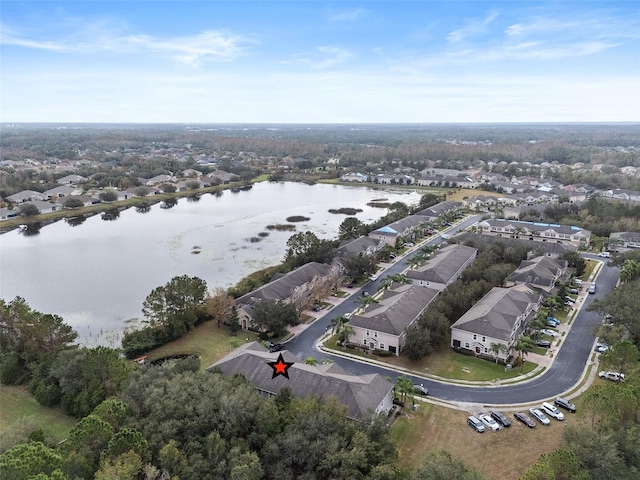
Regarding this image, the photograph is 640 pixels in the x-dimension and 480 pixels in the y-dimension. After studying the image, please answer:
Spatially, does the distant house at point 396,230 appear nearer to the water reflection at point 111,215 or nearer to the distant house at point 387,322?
the distant house at point 387,322

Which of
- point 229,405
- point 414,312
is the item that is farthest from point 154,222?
point 229,405

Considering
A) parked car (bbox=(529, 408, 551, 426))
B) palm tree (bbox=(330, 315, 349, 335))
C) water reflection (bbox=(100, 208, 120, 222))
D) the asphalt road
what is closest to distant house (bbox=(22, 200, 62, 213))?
water reflection (bbox=(100, 208, 120, 222))

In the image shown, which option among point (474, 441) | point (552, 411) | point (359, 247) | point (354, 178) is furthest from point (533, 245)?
point (354, 178)

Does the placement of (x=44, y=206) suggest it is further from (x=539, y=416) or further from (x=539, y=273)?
(x=539, y=416)

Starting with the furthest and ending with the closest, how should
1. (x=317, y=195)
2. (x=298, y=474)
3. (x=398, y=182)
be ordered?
(x=398, y=182) → (x=317, y=195) → (x=298, y=474)

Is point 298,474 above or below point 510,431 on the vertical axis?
above

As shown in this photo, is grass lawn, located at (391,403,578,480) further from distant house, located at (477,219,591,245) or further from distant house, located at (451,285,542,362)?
distant house, located at (477,219,591,245)

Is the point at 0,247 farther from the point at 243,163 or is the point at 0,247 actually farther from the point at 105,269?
the point at 243,163
